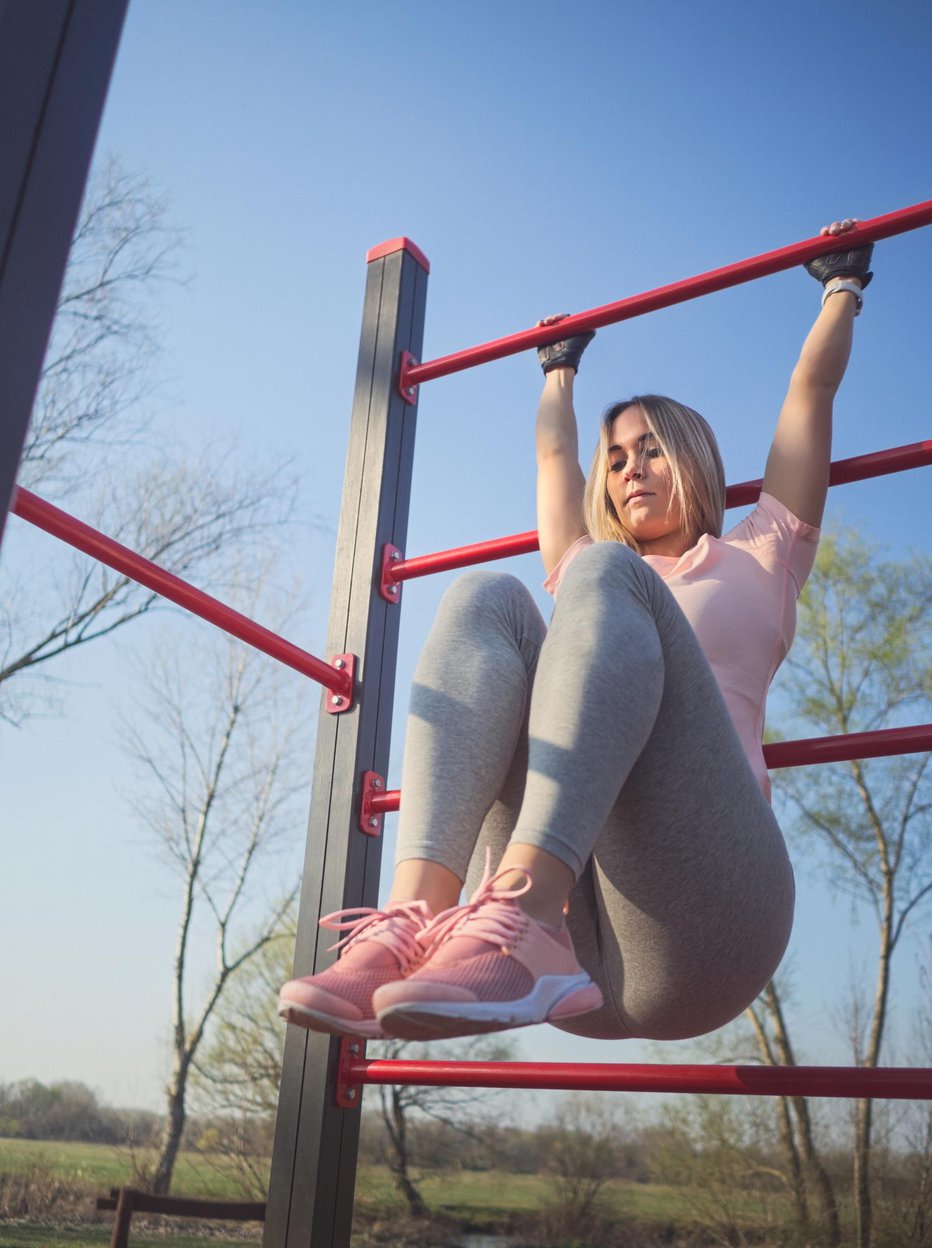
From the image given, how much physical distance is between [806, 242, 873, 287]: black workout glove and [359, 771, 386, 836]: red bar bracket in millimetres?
852

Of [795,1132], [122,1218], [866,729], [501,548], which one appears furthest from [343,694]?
[795,1132]

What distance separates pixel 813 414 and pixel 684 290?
0.85ft

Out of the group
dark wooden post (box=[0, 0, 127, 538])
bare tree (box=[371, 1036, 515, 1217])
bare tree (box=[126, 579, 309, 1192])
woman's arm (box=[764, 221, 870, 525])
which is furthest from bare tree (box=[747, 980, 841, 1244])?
dark wooden post (box=[0, 0, 127, 538])

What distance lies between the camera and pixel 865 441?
7352 mm

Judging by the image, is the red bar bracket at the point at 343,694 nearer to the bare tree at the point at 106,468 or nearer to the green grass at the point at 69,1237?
the bare tree at the point at 106,468

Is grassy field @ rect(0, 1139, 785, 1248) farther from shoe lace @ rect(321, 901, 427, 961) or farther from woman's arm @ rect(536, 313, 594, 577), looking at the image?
shoe lace @ rect(321, 901, 427, 961)

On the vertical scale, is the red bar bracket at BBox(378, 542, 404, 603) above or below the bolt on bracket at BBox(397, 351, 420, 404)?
below

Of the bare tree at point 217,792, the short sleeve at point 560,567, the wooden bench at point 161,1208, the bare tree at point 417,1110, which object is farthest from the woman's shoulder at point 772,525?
the bare tree at point 417,1110

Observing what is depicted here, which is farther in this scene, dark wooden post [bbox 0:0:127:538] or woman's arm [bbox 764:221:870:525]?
woman's arm [bbox 764:221:870:525]

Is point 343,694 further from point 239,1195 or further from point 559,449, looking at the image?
point 239,1195

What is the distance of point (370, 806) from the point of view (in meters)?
1.33

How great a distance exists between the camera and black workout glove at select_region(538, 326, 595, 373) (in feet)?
5.00

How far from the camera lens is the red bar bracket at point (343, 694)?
1386mm

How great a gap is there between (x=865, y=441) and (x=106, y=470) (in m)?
5.07
